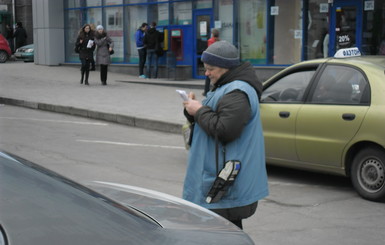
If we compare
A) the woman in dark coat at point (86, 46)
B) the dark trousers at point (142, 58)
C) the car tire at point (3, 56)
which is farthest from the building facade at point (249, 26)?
the car tire at point (3, 56)

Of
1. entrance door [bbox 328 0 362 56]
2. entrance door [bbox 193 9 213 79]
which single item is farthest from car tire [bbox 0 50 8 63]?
entrance door [bbox 328 0 362 56]

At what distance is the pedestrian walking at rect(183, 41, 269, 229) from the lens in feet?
12.8

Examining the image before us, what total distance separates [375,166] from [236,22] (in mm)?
14507

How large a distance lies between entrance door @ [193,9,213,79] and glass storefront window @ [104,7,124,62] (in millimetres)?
4387

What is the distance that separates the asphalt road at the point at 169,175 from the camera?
5.73 m

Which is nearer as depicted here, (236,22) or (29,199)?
(29,199)

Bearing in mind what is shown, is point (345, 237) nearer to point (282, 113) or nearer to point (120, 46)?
point (282, 113)

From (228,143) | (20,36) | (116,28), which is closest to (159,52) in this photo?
(116,28)

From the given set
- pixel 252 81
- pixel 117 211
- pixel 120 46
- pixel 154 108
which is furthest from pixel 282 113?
pixel 120 46

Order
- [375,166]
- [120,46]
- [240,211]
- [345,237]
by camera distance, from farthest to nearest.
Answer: [120,46] < [375,166] < [345,237] < [240,211]

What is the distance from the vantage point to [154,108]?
14.7m

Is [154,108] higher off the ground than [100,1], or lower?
lower

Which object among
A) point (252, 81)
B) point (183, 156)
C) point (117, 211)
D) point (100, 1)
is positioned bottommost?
point (183, 156)

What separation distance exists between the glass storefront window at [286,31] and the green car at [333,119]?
11412 mm
